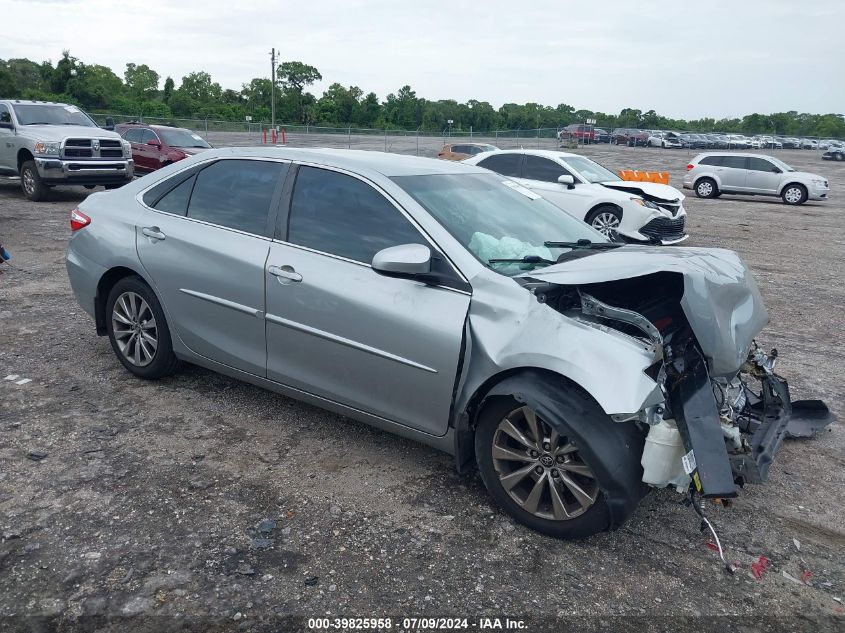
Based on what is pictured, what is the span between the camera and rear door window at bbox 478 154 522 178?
1305 centimetres

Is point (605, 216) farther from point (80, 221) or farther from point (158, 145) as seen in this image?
point (158, 145)

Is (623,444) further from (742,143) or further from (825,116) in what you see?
(825,116)

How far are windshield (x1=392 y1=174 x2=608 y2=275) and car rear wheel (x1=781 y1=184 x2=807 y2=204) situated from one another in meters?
21.2

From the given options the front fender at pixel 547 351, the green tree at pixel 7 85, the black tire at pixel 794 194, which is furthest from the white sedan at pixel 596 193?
the green tree at pixel 7 85

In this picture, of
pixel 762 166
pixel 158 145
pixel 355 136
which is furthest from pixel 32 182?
pixel 355 136

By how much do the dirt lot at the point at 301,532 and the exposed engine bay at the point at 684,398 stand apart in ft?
1.44

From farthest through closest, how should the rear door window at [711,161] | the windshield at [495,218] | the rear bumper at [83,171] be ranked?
the rear door window at [711,161] < the rear bumper at [83,171] < the windshield at [495,218]

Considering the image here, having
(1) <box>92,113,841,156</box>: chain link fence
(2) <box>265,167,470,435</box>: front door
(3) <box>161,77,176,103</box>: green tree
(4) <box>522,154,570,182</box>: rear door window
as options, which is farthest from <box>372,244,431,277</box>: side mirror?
(3) <box>161,77,176,103</box>: green tree

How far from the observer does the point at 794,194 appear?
2283cm

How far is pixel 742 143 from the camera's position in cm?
6538

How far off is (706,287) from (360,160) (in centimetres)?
209

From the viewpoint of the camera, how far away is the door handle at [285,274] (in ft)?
13.1

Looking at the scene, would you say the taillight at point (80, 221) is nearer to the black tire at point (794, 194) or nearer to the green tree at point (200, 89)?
the black tire at point (794, 194)

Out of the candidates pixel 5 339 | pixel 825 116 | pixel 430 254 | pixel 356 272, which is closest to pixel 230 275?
pixel 356 272
